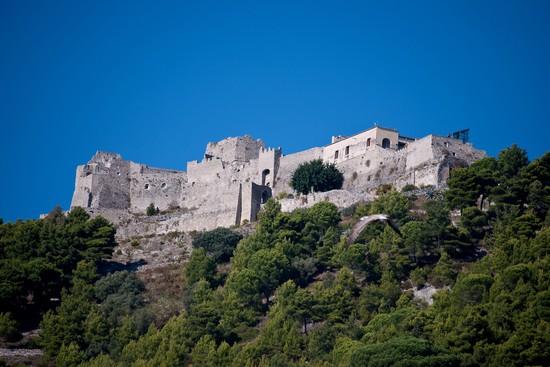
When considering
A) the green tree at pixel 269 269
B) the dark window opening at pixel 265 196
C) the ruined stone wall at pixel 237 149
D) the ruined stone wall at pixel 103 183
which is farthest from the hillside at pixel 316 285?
the ruined stone wall at pixel 237 149

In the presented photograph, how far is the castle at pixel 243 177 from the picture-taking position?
7081 cm

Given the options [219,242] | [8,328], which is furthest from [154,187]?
[8,328]

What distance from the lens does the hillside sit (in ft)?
154

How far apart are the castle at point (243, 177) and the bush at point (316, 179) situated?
29.4 inches

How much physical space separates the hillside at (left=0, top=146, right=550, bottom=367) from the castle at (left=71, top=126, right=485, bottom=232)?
276 cm

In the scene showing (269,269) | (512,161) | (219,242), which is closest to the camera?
(269,269)

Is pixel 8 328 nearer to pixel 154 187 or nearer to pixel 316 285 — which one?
pixel 316 285

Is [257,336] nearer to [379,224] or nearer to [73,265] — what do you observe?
[379,224]

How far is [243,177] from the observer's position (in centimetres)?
7900

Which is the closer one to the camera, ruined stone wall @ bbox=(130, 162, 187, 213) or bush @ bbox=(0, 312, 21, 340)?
bush @ bbox=(0, 312, 21, 340)

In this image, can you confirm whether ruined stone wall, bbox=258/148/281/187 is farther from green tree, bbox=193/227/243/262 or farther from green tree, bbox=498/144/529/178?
green tree, bbox=498/144/529/178

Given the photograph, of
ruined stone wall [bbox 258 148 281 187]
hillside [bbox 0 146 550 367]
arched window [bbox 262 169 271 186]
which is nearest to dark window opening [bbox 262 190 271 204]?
ruined stone wall [bbox 258 148 281 187]

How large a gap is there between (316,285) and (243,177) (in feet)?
79.8

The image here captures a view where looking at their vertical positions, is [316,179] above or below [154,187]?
below
